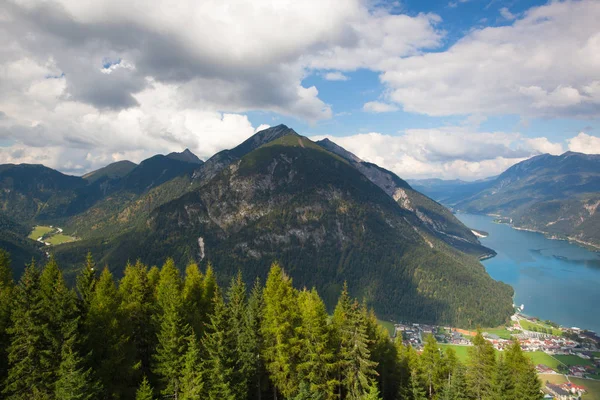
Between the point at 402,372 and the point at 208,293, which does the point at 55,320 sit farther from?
the point at 402,372

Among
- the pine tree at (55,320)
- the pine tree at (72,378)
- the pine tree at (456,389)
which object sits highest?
the pine tree at (55,320)

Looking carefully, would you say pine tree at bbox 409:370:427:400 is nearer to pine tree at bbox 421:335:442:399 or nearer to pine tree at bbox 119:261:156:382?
pine tree at bbox 421:335:442:399

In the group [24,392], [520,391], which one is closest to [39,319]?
[24,392]

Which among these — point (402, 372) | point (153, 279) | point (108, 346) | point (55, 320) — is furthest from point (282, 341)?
point (402, 372)

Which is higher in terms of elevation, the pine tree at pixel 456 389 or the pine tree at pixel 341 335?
the pine tree at pixel 341 335

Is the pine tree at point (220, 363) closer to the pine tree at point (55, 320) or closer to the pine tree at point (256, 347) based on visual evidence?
the pine tree at point (256, 347)

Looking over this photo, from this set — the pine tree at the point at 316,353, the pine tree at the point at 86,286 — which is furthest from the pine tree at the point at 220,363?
the pine tree at the point at 86,286

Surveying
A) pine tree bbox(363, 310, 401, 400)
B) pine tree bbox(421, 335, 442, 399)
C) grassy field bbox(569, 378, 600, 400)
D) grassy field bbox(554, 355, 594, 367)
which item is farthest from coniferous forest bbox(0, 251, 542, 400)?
grassy field bbox(554, 355, 594, 367)
